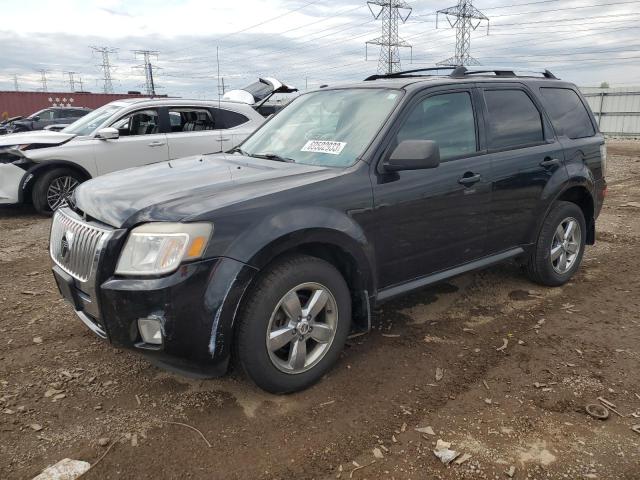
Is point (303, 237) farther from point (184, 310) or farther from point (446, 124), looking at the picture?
point (446, 124)

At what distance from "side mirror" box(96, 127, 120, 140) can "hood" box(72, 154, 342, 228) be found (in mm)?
4282

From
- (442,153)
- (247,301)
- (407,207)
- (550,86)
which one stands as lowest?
(247,301)

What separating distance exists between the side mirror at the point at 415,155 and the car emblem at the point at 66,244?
1.94 metres

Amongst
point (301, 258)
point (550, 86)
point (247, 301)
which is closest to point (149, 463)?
point (247, 301)

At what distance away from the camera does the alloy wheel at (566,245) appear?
4.66m

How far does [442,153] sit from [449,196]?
1.02ft

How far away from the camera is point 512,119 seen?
4180 mm

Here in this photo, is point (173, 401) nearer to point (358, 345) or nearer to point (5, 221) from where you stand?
point (358, 345)

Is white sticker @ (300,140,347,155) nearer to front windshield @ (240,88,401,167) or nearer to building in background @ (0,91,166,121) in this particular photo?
front windshield @ (240,88,401,167)

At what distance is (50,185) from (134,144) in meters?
1.38

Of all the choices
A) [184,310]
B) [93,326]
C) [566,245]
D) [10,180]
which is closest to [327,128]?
[184,310]

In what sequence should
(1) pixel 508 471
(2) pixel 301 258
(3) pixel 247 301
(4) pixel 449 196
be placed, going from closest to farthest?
(1) pixel 508 471 < (3) pixel 247 301 < (2) pixel 301 258 < (4) pixel 449 196

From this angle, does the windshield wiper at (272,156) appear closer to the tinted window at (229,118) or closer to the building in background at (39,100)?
the tinted window at (229,118)

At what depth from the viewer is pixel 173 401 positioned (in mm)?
2943
